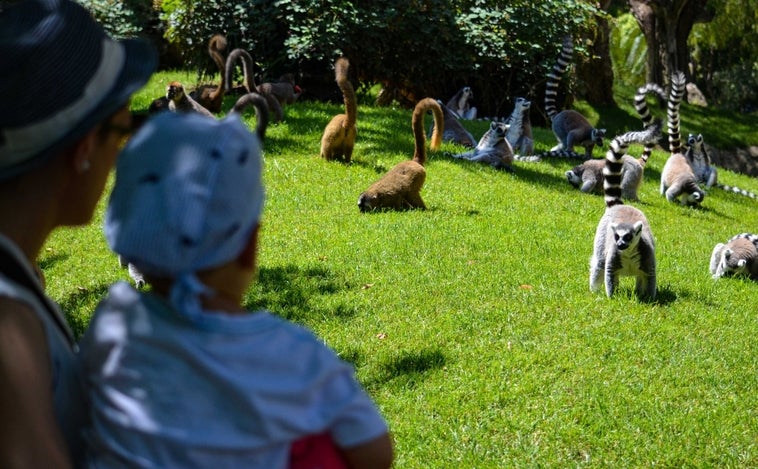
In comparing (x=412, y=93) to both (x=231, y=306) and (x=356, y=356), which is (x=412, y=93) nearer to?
(x=356, y=356)

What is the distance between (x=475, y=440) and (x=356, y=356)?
1.26 m

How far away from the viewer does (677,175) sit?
12695 millimetres

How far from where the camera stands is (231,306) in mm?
1557

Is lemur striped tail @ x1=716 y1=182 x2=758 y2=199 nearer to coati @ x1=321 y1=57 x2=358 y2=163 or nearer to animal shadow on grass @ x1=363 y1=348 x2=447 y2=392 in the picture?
coati @ x1=321 y1=57 x2=358 y2=163

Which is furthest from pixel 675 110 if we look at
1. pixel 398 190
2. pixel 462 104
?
pixel 398 190

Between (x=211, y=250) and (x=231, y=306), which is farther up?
(x=211, y=250)

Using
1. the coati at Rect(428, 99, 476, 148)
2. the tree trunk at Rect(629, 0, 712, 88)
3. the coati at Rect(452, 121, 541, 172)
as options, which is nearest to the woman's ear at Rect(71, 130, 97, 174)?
the coati at Rect(452, 121, 541, 172)

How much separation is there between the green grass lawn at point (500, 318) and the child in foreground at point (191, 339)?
290cm

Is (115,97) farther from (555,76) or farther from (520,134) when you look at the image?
(555,76)

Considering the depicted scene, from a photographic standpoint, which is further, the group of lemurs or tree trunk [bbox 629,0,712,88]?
tree trunk [bbox 629,0,712,88]

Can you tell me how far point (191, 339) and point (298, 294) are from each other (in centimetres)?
538

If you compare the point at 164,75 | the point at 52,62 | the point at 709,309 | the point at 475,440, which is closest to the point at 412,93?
the point at 164,75

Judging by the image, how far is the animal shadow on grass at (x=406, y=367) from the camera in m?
5.26

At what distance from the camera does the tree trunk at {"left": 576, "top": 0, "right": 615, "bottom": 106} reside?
21.4m
